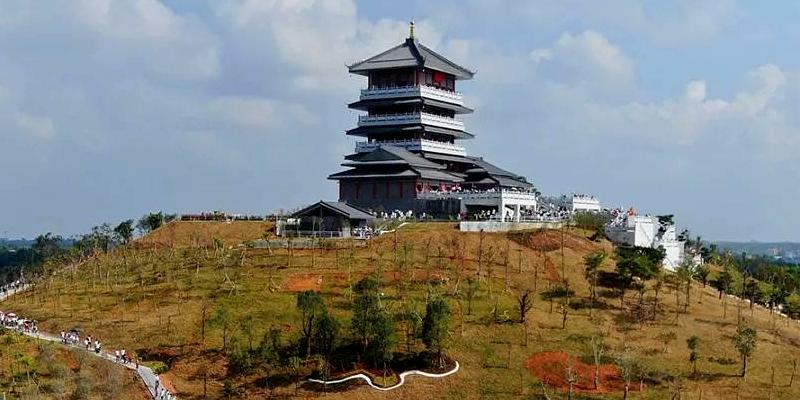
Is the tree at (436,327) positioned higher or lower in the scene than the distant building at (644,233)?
lower

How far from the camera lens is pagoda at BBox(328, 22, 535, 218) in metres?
88.9

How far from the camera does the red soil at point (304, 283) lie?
6341 centimetres

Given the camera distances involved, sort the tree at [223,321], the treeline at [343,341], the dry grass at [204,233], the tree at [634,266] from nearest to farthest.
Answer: the treeline at [343,341] → the tree at [223,321] → the tree at [634,266] → the dry grass at [204,233]

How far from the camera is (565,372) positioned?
53188 millimetres

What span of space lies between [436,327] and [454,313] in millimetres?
7958

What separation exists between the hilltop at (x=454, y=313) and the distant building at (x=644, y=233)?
3.01m

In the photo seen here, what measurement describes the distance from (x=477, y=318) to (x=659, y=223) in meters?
32.3

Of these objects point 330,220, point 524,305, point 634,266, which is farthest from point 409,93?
point 524,305

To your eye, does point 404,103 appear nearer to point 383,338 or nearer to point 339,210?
point 339,210

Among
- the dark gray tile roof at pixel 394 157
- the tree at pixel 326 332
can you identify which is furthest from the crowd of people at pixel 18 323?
the dark gray tile roof at pixel 394 157

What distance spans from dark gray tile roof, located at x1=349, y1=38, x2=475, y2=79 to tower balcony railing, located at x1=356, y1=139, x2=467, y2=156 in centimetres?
815

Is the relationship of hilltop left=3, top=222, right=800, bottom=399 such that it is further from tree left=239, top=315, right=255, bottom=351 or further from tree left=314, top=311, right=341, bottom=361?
tree left=314, top=311, right=341, bottom=361

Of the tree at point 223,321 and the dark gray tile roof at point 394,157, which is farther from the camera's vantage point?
the dark gray tile roof at point 394,157

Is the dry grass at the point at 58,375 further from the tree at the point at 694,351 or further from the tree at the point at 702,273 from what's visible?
the tree at the point at 702,273
